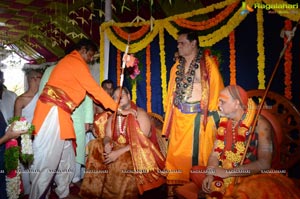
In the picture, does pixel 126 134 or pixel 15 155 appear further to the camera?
pixel 126 134

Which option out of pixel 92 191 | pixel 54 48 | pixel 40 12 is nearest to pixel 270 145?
pixel 92 191

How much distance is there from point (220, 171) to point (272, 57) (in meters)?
1.70

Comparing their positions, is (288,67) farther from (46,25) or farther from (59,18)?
(46,25)

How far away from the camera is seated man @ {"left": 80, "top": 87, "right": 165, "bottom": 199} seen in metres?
3.22

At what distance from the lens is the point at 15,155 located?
2584mm

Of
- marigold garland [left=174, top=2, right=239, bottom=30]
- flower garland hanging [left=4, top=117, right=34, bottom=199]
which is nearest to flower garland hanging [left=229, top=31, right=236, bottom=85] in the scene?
marigold garland [left=174, top=2, right=239, bottom=30]

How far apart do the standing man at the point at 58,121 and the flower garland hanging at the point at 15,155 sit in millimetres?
348

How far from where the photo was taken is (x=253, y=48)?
136 inches

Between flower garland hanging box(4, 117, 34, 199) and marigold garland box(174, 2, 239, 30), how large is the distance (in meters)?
2.50

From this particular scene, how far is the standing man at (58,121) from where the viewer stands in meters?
3.22

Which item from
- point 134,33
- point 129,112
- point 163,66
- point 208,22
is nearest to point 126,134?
point 129,112

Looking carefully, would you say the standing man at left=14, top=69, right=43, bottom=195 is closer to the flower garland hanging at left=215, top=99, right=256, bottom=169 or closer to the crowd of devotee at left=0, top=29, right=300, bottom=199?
the crowd of devotee at left=0, top=29, right=300, bottom=199

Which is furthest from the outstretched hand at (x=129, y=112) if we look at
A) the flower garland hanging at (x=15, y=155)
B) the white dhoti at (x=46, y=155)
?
the flower garland hanging at (x=15, y=155)

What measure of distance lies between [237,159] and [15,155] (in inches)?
76.0
